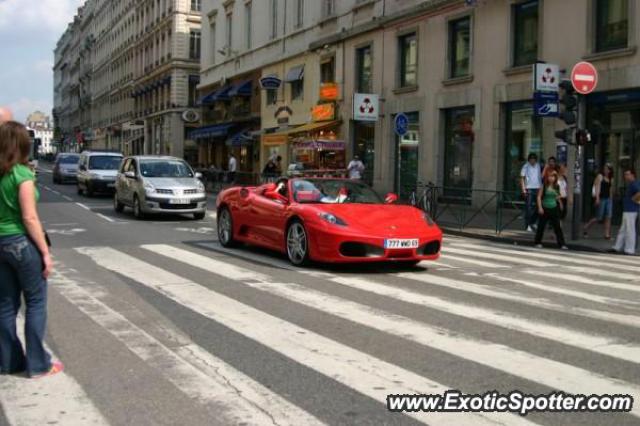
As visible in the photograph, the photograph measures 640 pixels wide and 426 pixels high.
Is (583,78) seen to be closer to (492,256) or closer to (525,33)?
(492,256)

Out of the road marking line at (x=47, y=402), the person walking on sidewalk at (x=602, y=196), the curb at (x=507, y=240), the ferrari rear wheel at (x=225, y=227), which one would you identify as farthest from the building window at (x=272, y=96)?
the road marking line at (x=47, y=402)

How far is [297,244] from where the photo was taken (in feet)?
34.7

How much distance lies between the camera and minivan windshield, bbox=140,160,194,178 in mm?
19984

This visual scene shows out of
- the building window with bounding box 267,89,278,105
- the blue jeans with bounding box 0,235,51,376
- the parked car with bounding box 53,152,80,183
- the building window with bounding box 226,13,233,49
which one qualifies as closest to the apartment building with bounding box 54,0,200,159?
the building window with bounding box 226,13,233,49

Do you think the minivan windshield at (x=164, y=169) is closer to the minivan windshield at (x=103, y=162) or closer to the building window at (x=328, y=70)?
the minivan windshield at (x=103, y=162)

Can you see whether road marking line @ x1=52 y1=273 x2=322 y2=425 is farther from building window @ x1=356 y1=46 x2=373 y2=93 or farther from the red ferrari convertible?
building window @ x1=356 y1=46 x2=373 y2=93

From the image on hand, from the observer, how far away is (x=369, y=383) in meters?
4.95

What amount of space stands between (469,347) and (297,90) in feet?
106

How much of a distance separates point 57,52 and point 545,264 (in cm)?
16531

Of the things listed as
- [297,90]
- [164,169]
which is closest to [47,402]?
[164,169]

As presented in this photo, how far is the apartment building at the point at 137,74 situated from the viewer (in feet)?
203

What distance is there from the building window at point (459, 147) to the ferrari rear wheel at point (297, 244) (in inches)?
562

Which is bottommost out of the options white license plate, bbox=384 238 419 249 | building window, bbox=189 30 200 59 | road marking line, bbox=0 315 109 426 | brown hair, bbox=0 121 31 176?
road marking line, bbox=0 315 109 426

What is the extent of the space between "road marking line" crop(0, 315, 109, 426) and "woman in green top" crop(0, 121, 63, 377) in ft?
0.57
